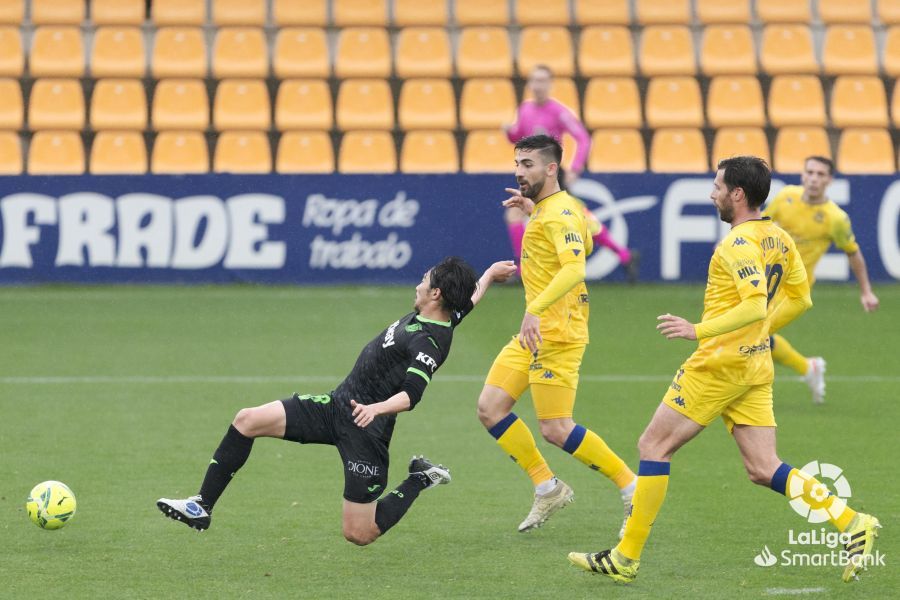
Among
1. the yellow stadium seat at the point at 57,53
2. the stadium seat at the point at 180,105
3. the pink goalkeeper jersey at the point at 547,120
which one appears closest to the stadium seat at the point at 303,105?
the stadium seat at the point at 180,105

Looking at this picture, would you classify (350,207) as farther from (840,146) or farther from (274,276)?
(840,146)

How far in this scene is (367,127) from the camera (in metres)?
18.9

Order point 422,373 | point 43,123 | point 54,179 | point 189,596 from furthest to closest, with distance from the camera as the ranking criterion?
point 43,123 < point 54,179 < point 422,373 < point 189,596

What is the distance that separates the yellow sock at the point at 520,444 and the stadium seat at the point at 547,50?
12424 mm

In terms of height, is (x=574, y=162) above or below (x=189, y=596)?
above

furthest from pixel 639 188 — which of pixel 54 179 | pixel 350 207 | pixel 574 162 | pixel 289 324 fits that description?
pixel 54 179

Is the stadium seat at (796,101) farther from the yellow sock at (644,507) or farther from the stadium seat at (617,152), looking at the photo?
the yellow sock at (644,507)

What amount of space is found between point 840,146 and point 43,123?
1031cm

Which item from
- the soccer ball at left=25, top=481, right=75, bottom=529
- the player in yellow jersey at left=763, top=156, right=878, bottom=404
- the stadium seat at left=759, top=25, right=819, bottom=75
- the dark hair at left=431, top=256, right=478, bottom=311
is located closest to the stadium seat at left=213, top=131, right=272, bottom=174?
the stadium seat at left=759, top=25, right=819, bottom=75

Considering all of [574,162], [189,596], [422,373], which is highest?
[574,162]

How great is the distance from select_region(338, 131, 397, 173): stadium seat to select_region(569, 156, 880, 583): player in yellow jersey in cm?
1165

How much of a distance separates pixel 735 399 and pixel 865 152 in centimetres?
1313

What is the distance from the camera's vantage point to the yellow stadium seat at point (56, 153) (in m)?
17.8

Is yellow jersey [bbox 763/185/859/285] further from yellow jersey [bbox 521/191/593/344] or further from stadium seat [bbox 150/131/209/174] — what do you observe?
stadium seat [bbox 150/131/209/174]
